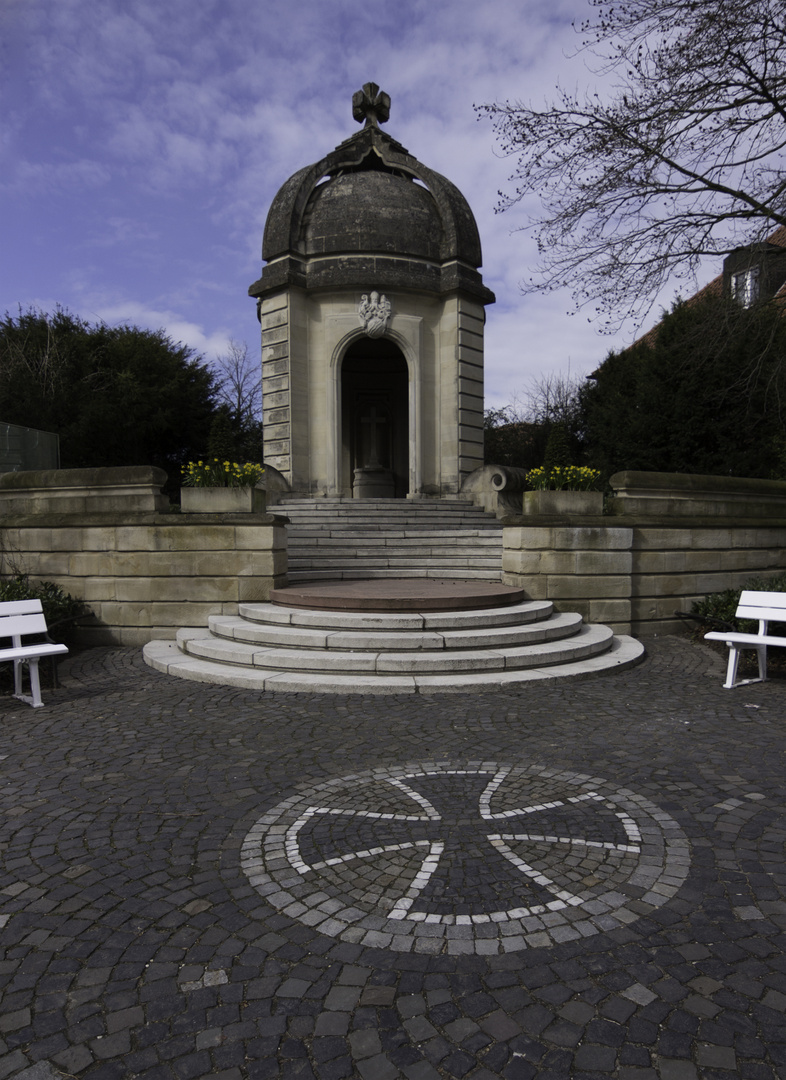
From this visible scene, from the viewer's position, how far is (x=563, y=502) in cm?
941

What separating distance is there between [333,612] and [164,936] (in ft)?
17.5

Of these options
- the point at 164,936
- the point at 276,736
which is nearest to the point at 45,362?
the point at 276,736

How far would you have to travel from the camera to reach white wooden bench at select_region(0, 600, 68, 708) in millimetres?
6105

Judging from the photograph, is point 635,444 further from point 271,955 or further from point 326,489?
point 271,955

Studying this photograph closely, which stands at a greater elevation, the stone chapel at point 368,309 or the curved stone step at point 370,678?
the stone chapel at point 368,309

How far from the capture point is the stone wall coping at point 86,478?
9227 mm

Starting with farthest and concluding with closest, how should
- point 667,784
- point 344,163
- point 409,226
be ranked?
point 344,163 < point 409,226 < point 667,784

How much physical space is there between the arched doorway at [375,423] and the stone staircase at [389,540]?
15.4 feet

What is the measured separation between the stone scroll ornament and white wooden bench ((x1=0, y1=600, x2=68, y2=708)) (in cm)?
1150

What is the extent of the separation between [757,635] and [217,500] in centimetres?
676

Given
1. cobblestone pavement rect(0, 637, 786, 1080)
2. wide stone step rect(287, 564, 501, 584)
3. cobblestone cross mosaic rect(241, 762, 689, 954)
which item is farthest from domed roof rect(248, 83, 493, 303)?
cobblestone cross mosaic rect(241, 762, 689, 954)

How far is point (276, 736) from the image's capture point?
517cm

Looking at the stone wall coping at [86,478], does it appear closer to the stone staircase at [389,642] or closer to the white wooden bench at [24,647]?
the stone staircase at [389,642]

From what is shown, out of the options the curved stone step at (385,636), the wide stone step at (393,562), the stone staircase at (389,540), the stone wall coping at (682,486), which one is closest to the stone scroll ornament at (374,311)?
the stone staircase at (389,540)
